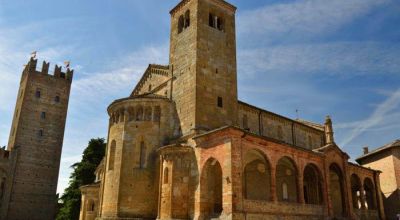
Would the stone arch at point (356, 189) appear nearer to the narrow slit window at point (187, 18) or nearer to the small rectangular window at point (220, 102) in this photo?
the small rectangular window at point (220, 102)

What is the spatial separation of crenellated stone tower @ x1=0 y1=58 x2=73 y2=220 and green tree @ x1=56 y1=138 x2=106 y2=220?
4.28m

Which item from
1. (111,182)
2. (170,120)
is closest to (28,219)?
(111,182)

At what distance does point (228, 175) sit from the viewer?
2042cm

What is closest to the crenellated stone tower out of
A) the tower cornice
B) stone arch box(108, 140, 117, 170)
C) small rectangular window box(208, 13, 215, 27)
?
stone arch box(108, 140, 117, 170)

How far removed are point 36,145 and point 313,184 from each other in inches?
1566

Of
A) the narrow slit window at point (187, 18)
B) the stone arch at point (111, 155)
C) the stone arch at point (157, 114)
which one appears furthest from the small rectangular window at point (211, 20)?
the stone arch at point (111, 155)

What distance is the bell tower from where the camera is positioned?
25972 mm

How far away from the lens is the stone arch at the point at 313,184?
26297 mm

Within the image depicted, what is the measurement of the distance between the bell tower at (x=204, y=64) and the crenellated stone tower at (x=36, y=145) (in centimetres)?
3123

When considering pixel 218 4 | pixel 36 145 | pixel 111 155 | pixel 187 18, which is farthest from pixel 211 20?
pixel 36 145

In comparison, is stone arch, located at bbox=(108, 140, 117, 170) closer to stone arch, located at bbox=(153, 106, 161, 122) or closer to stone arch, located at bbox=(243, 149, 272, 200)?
stone arch, located at bbox=(153, 106, 161, 122)

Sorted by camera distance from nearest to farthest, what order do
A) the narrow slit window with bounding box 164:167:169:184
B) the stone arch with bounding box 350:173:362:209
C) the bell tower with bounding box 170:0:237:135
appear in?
the narrow slit window with bounding box 164:167:169:184 < the bell tower with bounding box 170:0:237:135 < the stone arch with bounding box 350:173:362:209

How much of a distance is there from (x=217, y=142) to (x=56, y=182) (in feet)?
123

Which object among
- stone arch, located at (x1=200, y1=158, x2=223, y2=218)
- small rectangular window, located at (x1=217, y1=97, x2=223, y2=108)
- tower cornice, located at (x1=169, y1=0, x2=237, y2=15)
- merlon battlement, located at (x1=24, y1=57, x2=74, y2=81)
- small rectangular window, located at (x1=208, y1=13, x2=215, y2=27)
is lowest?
stone arch, located at (x1=200, y1=158, x2=223, y2=218)
